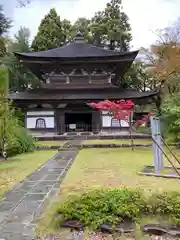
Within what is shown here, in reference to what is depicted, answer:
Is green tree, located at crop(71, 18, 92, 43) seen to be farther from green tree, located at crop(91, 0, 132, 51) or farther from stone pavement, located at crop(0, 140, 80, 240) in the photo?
stone pavement, located at crop(0, 140, 80, 240)

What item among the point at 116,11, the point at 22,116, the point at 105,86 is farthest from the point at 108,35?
the point at 22,116

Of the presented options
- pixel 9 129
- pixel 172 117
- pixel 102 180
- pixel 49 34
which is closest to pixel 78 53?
pixel 172 117

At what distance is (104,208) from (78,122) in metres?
22.2

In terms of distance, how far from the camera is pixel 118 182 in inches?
325

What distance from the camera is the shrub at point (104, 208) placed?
15.9 feet

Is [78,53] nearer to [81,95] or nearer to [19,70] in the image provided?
[81,95]

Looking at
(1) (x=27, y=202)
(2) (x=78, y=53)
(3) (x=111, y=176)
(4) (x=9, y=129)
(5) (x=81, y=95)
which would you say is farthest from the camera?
(2) (x=78, y=53)

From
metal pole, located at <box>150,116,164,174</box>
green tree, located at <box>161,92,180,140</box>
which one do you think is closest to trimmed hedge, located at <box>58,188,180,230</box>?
metal pole, located at <box>150,116,164,174</box>

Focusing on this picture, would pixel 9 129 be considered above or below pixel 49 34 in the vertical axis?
below

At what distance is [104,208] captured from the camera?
196 inches

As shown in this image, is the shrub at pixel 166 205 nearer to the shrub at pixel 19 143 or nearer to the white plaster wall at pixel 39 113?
the shrub at pixel 19 143

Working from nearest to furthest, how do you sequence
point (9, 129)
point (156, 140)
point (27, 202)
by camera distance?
1. point (27, 202)
2. point (156, 140)
3. point (9, 129)

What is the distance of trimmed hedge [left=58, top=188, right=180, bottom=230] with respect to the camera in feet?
15.9

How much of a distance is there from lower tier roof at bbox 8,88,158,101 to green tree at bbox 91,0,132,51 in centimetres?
1742
